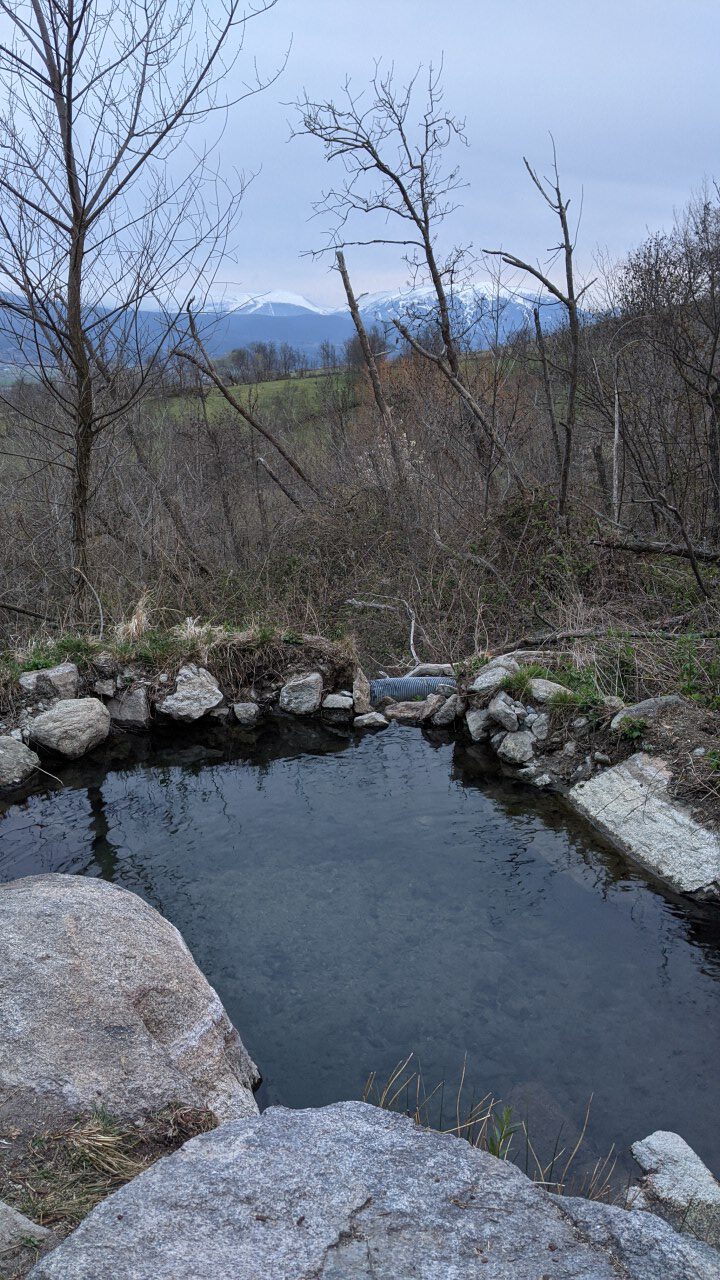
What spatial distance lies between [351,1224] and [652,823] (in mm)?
3999

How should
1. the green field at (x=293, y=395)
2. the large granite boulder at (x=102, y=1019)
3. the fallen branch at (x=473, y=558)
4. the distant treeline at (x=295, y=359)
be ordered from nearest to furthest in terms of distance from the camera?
the large granite boulder at (x=102, y=1019)
the fallen branch at (x=473, y=558)
the green field at (x=293, y=395)
the distant treeline at (x=295, y=359)

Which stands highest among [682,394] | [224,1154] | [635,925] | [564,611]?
[682,394]

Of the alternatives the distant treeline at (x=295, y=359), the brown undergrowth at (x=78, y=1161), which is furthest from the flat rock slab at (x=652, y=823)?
the distant treeline at (x=295, y=359)

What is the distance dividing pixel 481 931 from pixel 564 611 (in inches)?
187

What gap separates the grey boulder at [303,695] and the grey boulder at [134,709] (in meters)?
1.37

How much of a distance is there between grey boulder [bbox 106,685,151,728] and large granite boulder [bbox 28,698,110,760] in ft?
1.20

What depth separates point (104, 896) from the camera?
13.7ft

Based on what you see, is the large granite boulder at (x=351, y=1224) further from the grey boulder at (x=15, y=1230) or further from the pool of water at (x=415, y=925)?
the pool of water at (x=415, y=925)

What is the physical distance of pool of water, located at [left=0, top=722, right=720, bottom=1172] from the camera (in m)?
3.84

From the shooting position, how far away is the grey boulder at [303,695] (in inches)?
328

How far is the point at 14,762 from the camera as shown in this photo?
718cm

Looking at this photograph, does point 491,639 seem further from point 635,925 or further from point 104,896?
point 104,896

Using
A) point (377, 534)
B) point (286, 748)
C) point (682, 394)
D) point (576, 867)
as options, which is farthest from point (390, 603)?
point (576, 867)

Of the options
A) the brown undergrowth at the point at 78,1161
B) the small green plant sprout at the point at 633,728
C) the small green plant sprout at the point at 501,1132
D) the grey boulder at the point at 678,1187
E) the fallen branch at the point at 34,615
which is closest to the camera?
the brown undergrowth at the point at 78,1161
